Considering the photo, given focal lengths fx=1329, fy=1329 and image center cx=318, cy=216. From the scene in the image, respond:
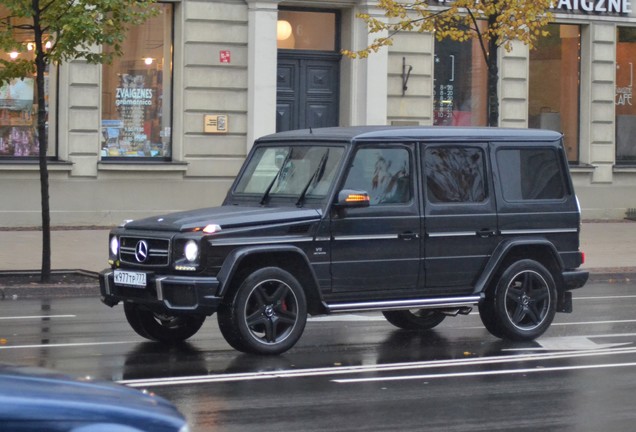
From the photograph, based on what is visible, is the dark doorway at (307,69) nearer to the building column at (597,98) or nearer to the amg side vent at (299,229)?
the building column at (597,98)

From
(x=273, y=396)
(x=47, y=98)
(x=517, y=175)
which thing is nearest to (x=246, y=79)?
(x=47, y=98)

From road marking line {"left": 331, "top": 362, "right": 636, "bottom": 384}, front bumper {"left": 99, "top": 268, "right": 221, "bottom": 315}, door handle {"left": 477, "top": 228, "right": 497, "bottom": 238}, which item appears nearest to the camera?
road marking line {"left": 331, "top": 362, "right": 636, "bottom": 384}

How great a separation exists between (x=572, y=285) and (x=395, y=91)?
47.0 ft

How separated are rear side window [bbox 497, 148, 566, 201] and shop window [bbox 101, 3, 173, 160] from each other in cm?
1300

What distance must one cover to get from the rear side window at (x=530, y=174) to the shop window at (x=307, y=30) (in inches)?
545

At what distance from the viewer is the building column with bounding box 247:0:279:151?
981 inches

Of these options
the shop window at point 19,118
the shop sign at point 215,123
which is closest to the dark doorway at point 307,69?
the shop sign at point 215,123

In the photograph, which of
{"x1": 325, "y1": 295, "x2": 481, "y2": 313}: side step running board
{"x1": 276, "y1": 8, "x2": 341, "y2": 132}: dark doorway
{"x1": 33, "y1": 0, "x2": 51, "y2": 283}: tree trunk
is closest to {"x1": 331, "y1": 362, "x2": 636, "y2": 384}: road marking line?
{"x1": 325, "y1": 295, "x2": 481, "y2": 313}: side step running board

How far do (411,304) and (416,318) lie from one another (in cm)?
137

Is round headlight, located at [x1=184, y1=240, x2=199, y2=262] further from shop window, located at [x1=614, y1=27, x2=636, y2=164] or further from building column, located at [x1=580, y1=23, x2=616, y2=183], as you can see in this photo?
shop window, located at [x1=614, y1=27, x2=636, y2=164]

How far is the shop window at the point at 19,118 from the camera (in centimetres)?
2334

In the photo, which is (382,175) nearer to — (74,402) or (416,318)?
(416,318)

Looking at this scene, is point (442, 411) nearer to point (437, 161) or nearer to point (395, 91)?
Result: point (437, 161)

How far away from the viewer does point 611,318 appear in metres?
14.2
